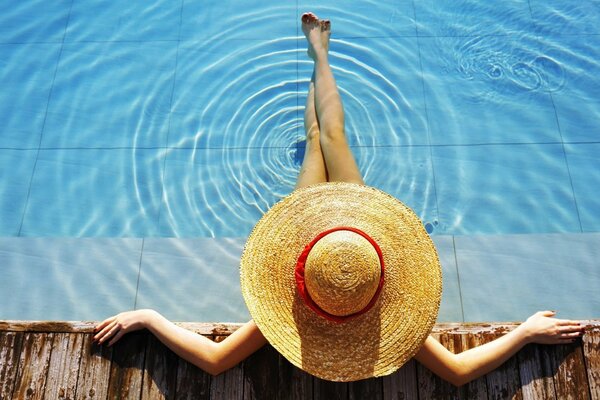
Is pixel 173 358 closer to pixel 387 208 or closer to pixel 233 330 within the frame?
pixel 233 330

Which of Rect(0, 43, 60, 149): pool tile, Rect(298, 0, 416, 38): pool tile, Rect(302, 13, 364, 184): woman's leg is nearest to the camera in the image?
Rect(302, 13, 364, 184): woman's leg

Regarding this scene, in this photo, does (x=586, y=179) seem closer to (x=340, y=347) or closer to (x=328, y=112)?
(x=328, y=112)

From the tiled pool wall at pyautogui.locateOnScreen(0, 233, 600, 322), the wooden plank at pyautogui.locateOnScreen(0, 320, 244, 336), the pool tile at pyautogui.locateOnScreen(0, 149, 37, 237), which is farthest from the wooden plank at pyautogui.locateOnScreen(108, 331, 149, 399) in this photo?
the pool tile at pyautogui.locateOnScreen(0, 149, 37, 237)

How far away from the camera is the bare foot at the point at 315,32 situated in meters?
4.01

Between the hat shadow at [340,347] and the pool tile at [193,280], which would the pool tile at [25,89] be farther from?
the hat shadow at [340,347]

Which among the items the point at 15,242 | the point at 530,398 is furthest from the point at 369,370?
the point at 15,242

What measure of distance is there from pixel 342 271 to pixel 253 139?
2512mm

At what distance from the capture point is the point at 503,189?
164 inches

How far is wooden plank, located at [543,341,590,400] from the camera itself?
2795 millimetres

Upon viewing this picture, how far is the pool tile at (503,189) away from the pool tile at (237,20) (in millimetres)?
1825

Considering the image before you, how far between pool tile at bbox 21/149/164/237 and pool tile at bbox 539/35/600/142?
346 cm

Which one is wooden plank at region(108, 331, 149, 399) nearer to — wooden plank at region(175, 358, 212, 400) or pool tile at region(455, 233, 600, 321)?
wooden plank at region(175, 358, 212, 400)

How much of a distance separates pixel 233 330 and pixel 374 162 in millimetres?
1984

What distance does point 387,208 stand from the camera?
242 cm
